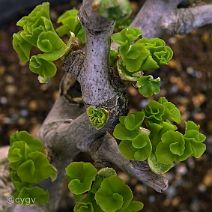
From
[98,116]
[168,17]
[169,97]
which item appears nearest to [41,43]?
[98,116]

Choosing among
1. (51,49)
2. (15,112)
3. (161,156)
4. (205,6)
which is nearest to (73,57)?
(51,49)

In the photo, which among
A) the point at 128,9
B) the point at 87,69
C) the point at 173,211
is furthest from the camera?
the point at 173,211

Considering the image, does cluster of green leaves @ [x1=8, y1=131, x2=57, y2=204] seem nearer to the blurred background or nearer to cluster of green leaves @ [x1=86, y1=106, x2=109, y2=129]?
cluster of green leaves @ [x1=86, y1=106, x2=109, y2=129]

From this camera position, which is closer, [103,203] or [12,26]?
[103,203]

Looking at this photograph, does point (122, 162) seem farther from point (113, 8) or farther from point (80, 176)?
point (113, 8)

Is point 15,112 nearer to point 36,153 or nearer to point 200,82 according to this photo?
point 200,82

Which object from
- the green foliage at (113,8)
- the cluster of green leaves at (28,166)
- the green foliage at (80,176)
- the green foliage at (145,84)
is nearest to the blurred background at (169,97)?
the cluster of green leaves at (28,166)

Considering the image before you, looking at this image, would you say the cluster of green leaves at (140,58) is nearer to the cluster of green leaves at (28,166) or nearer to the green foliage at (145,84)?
the green foliage at (145,84)
